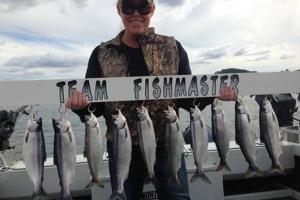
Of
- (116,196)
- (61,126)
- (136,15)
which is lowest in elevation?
(116,196)

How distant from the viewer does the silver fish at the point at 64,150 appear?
3.62m

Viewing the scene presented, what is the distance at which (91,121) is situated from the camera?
361 cm

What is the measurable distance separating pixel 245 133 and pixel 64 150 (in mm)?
1558

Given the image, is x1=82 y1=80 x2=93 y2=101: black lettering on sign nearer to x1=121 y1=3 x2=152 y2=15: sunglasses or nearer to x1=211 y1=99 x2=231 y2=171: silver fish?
x1=121 y1=3 x2=152 y2=15: sunglasses

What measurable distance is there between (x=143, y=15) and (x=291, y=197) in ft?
11.1

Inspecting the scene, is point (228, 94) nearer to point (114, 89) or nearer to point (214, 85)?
point (214, 85)

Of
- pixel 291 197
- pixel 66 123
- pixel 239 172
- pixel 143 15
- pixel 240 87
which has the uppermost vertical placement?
pixel 143 15

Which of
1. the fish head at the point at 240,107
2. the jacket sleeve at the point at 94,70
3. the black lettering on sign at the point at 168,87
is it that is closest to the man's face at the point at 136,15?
the jacket sleeve at the point at 94,70

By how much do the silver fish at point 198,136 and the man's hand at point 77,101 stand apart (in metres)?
0.91

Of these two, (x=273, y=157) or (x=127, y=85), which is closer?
(x=127, y=85)

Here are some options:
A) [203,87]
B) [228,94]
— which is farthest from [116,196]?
[228,94]

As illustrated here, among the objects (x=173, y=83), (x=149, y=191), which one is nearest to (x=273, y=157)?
(x=173, y=83)

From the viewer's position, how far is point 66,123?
11.9ft

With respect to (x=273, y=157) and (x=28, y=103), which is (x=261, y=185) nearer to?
(x=273, y=157)
